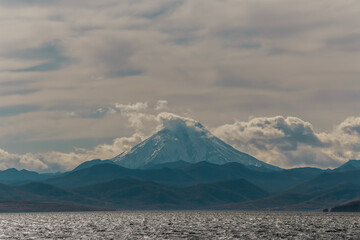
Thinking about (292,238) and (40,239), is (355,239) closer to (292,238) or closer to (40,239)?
(292,238)

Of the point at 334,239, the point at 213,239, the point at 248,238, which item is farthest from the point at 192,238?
the point at 334,239

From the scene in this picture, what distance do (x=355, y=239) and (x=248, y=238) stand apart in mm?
29644

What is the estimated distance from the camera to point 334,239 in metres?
151

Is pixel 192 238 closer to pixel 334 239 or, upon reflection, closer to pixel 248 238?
pixel 248 238

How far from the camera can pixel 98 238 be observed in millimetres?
159750

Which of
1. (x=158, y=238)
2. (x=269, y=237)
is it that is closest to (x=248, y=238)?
(x=269, y=237)

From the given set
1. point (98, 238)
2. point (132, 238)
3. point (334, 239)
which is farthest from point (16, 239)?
point (334, 239)

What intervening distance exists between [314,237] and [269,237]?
13.0m

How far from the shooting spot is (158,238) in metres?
157

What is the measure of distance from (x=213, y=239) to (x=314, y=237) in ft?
99.3

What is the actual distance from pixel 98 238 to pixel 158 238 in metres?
18.0

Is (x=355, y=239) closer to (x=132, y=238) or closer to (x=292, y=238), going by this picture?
(x=292, y=238)

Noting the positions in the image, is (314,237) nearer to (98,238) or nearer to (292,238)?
(292,238)

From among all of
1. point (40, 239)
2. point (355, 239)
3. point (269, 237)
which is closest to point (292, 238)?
point (269, 237)
